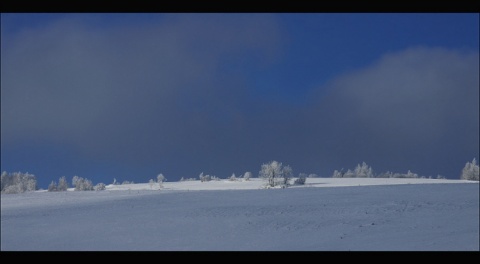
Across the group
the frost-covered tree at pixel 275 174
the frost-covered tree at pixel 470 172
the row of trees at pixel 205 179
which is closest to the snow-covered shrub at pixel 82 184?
the row of trees at pixel 205 179

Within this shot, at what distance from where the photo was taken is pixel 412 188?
26.9 meters

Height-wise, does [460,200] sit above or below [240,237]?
above

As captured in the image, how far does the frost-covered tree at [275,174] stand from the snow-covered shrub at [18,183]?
775 inches

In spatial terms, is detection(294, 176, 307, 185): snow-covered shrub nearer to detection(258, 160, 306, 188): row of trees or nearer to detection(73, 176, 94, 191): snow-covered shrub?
detection(258, 160, 306, 188): row of trees

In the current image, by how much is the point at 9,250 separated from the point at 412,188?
80.8 feet

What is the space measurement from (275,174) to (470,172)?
16856 mm

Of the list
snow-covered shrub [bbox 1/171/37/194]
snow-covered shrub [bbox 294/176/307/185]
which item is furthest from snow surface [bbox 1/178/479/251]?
snow-covered shrub [bbox 294/176/307/185]

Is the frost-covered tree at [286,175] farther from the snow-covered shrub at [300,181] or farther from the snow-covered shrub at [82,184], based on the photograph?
the snow-covered shrub at [82,184]

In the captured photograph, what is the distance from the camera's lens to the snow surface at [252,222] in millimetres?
16203

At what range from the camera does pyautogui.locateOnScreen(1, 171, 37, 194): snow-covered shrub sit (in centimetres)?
2116
